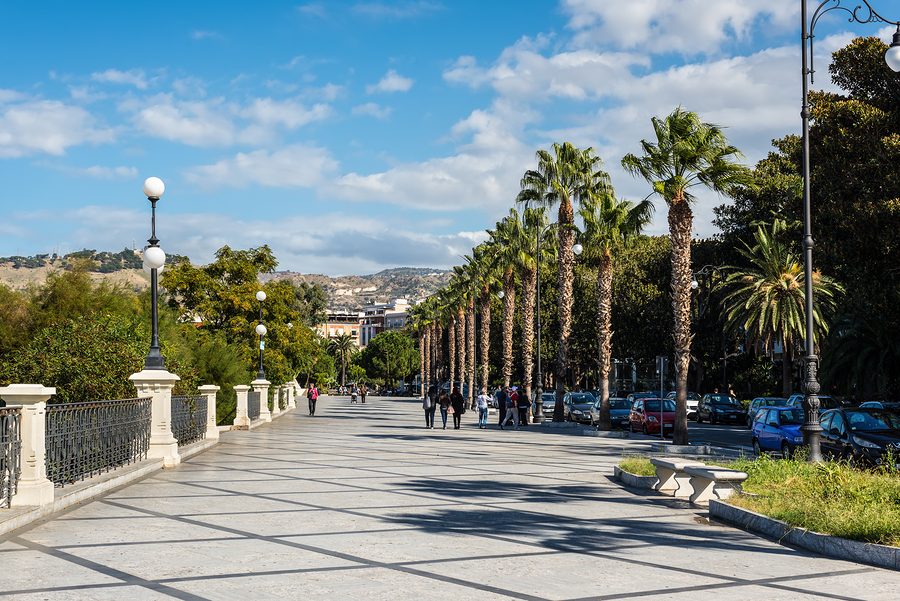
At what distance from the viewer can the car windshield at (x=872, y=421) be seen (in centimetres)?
1781

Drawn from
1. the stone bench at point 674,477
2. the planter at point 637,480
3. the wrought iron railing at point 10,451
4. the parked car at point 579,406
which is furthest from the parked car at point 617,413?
the wrought iron railing at point 10,451

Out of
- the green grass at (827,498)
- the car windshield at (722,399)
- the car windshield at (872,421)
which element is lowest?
the car windshield at (722,399)

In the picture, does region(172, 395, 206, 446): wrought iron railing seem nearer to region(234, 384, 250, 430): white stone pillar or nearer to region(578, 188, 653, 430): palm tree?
region(234, 384, 250, 430): white stone pillar

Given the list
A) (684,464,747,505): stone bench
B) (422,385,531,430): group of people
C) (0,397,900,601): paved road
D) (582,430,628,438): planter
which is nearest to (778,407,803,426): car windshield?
(582,430,628,438): planter

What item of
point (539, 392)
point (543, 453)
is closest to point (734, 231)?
point (539, 392)

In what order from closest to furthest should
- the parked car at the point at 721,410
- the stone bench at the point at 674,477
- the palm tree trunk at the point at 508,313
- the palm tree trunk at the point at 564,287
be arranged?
the stone bench at the point at 674,477 < the palm tree trunk at the point at 564,287 < the parked car at the point at 721,410 < the palm tree trunk at the point at 508,313

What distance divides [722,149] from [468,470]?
1284 cm

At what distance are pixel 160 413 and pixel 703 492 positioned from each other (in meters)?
10.4

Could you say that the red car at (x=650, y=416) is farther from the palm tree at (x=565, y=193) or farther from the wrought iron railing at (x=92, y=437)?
the wrought iron railing at (x=92, y=437)

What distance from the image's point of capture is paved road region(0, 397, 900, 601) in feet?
21.9

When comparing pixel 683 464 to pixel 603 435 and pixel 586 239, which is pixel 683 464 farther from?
pixel 586 239

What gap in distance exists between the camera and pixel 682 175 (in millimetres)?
24438

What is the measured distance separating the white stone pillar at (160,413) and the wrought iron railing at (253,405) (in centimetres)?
1618

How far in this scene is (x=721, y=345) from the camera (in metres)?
54.3
